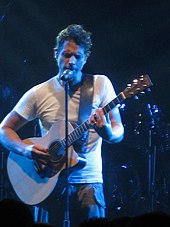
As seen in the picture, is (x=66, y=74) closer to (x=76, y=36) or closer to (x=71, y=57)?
(x=71, y=57)

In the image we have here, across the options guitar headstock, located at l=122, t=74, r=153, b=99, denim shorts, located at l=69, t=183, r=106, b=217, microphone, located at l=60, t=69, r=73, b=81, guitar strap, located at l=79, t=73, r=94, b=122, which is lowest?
denim shorts, located at l=69, t=183, r=106, b=217

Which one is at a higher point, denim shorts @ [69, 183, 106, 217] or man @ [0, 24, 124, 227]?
man @ [0, 24, 124, 227]

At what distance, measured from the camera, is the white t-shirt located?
4564mm

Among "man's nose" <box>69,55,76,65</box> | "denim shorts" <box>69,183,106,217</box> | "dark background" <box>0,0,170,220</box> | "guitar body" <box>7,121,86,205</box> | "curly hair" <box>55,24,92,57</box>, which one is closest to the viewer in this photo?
"denim shorts" <box>69,183,106,217</box>

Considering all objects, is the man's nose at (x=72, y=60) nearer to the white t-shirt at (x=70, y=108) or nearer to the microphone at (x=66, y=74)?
the microphone at (x=66, y=74)

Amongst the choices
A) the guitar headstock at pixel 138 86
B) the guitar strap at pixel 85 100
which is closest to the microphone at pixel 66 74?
the guitar strap at pixel 85 100

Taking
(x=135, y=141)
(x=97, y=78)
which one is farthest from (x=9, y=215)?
(x=135, y=141)

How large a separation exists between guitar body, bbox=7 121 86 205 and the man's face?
0.50m

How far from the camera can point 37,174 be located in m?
4.91

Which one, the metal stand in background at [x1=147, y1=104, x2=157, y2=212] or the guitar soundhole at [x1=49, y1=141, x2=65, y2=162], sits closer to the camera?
the guitar soundhole at [x1=49, y1=141, x2=65, y2=162]

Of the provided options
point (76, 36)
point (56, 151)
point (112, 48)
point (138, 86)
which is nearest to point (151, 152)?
point (112, 48)

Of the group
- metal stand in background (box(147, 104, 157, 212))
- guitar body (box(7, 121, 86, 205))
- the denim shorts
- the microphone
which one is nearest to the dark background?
metal stand in background (box(147, 104, 157, 212))

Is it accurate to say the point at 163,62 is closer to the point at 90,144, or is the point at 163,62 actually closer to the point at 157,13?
the point at 157,13

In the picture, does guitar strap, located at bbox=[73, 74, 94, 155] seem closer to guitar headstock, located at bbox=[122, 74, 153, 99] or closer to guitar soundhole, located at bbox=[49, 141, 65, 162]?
guitar soundhole, located at bbox=[49, 141, 65, 162]
